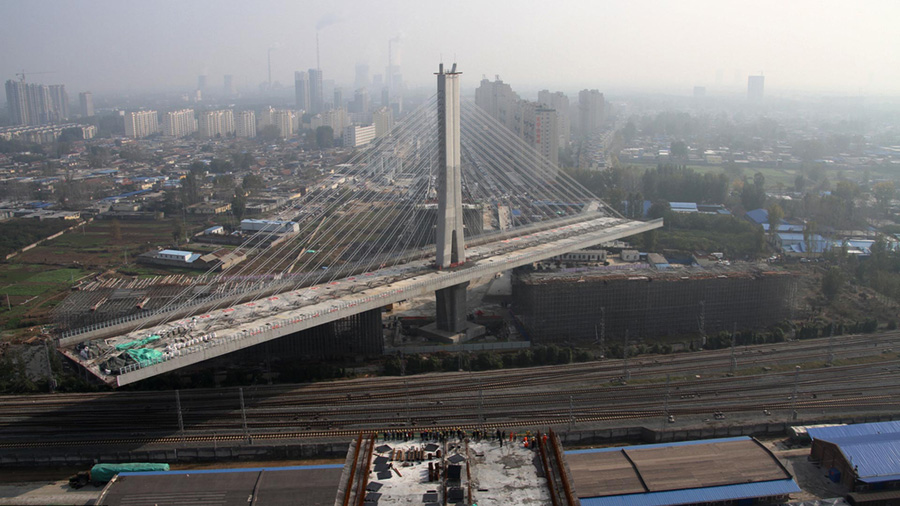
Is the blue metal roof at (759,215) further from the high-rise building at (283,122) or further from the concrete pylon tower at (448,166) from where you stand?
the high-rise building at (283,122)

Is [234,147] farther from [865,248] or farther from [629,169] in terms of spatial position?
[865,248]

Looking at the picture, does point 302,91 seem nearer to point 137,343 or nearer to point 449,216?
point 449,216

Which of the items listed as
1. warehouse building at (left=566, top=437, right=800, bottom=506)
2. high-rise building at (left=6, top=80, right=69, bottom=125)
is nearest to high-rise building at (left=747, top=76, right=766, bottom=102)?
high-rise building at (left=6, top=80, right=69, bottom=125)

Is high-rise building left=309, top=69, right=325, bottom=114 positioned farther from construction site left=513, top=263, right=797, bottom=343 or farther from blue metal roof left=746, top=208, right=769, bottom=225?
construction site left=513, top=263, right=797, bottom=343

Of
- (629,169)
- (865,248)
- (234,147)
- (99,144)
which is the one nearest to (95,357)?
(865,248)

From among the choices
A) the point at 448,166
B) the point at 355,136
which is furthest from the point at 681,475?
the point at 355,136
